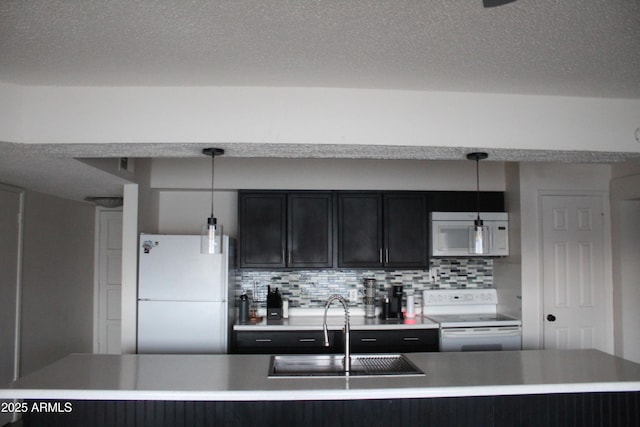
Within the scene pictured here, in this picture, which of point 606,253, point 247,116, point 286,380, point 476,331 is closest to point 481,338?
point 476,331

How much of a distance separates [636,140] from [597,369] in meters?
1.26

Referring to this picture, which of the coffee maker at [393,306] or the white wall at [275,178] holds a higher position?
the white wall at [275,178]

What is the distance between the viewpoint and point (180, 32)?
1537 millimetres

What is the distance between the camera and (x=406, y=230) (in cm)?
393

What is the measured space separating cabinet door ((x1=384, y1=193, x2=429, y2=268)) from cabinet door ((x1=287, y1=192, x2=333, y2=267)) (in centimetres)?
54

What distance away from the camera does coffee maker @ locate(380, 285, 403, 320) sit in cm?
394

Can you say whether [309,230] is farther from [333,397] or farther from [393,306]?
[333,397]

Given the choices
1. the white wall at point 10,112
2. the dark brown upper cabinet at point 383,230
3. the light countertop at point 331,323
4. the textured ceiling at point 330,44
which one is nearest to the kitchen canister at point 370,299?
the light countertop at point 331,323

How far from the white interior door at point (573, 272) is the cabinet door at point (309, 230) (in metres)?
1.93

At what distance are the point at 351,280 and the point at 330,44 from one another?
2.83 meters

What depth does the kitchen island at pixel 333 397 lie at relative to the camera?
1990mm

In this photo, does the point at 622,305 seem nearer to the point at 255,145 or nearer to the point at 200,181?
the point at 255,145

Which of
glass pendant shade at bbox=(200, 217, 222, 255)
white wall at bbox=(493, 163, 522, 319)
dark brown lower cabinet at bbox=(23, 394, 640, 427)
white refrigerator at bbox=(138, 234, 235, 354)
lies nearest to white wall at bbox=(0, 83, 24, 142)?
glass pendant shade at bbox=(200, 217, 222, 255)

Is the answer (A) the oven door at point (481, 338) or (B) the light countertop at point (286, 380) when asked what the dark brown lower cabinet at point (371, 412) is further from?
(A) the oven door at point (481, 338)
